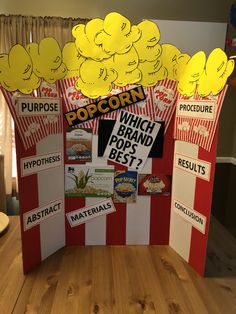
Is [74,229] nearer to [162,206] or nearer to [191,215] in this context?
[162,206]

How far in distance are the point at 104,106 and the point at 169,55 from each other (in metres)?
0.33

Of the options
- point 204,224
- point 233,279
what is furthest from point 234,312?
point 204,224

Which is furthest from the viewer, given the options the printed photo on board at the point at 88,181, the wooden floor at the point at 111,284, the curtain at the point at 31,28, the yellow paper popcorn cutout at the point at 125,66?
the curtain at the point at 31,28

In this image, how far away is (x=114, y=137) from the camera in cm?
117

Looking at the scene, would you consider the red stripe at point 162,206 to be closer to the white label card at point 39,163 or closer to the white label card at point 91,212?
the white label card at point 91,212

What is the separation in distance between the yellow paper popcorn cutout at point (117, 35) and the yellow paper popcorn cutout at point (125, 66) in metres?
0.02

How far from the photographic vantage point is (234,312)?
0.85m

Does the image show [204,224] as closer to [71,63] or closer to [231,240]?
[231,240]

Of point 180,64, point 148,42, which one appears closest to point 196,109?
point 180,64

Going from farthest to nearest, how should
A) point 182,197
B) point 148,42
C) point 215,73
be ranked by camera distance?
point 182,197 → point 148,42 → point 215,73

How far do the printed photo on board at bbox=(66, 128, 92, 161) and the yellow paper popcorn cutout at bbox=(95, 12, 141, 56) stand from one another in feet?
1.12

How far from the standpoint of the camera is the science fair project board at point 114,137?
1008 millimetres

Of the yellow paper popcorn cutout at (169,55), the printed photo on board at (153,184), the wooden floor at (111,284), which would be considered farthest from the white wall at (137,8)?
the wooden floor at (111,284)

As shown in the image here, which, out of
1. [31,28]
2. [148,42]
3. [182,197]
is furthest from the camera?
[31,28]
